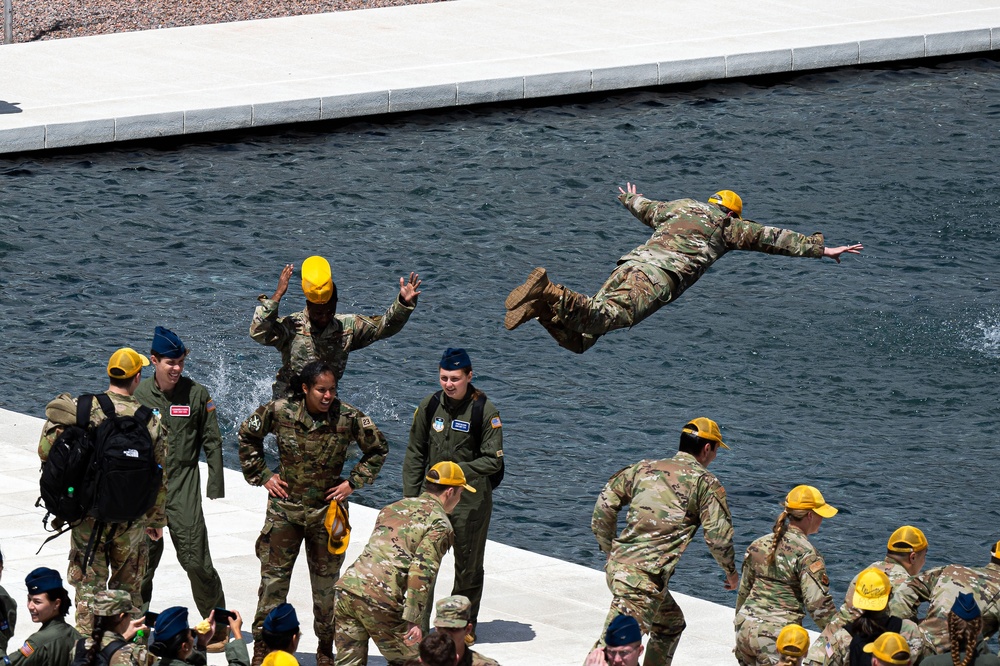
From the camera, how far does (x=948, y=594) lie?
9.52 m

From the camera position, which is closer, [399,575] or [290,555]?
[399,575]

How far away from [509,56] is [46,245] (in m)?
8.17

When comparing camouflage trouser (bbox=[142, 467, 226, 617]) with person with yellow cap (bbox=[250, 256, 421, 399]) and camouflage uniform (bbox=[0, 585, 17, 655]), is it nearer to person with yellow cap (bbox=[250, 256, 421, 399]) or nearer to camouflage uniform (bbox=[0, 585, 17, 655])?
person with yellow cap (bbox=[250, 256, 421, 399])

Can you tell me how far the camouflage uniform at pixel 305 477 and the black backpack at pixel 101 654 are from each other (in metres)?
1.97

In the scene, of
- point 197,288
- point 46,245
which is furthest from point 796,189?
point 46,245

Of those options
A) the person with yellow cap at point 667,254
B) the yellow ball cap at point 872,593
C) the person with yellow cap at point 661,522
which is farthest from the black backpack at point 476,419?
the yellow ball cap at point 872,593

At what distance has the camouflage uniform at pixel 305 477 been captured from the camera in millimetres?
9914

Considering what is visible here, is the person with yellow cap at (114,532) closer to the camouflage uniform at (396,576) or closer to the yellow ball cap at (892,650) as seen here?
the camouflage uniform at (396,576)

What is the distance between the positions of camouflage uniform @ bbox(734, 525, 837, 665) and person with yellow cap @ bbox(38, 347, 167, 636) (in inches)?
126

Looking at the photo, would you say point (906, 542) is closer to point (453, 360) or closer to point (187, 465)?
point (453, 360)

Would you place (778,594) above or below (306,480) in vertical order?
below

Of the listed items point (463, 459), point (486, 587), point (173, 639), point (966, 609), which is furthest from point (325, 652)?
point (966, 609)

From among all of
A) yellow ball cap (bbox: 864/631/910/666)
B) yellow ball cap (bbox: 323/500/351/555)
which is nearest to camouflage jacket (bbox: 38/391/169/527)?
yellow ball cap (bbox: 323/500/351/555)

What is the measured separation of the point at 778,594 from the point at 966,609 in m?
1.21
